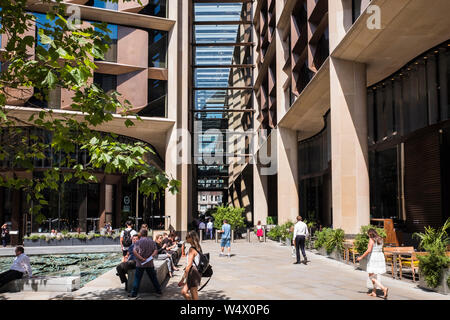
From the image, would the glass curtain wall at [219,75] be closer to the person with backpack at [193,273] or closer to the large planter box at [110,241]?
the large planter box at [110,241]

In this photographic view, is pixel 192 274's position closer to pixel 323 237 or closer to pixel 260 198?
pixel 323 237

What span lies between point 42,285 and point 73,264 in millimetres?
9451

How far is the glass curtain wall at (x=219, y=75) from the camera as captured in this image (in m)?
44.2

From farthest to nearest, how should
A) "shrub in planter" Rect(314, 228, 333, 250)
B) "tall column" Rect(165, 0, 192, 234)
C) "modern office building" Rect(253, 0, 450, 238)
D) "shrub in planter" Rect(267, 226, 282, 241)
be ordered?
"tall column" Rect(165, 0, 192, 234) < "shrub in planter" Rect(267, 226, 282, 241) < "shrub in planter" Rect(314, 228, 333, 250) < "modern office building" Rect(253, 0, 450, 238)

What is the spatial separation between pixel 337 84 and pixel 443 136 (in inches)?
206

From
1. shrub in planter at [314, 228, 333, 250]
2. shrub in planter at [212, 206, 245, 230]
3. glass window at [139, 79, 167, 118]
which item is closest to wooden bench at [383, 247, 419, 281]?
shrub in planter at [314, 228, 333, 250]

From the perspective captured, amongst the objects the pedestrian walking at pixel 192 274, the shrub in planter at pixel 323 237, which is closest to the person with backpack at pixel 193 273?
the pedestrian walking at pixel 192 274

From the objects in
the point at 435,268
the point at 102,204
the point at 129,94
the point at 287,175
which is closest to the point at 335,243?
the point at 435,268

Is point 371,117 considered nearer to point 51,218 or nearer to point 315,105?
point 315,105

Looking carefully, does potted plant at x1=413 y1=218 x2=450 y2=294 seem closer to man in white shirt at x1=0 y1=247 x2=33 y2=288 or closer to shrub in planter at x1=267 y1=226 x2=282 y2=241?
man in white shirt at x1=0 y1=247 x2=33 y2=288

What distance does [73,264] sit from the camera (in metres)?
19.0

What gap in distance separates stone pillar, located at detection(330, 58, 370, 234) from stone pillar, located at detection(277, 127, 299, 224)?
1320 centimetres

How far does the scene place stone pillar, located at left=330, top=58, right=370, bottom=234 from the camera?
1812 cm

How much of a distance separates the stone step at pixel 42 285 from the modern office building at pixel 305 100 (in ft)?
14.2
